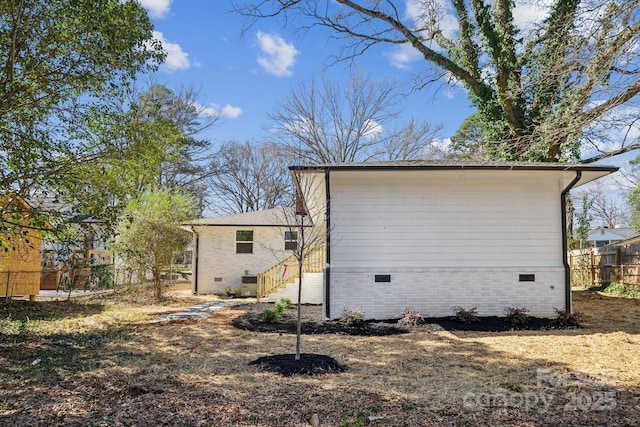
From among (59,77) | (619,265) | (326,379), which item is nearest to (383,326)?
A: (326,379)

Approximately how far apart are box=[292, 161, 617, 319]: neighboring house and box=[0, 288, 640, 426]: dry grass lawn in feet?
4.38

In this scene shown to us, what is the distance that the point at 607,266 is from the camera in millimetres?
13930

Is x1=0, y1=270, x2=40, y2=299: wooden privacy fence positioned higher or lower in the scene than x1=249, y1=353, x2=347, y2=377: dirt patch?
higher

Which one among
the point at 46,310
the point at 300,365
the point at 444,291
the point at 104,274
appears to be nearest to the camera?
the point at 300,365

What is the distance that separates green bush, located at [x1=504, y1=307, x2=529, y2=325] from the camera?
27.4ft

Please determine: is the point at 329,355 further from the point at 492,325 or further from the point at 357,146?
the point at 357,146

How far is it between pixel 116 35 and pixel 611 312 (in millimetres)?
11714

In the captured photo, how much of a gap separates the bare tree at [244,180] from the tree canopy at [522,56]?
44.8ft

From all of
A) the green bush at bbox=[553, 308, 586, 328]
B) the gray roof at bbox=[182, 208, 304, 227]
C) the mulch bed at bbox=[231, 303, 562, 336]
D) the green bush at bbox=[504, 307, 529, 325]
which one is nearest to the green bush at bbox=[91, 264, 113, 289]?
the gray roof at bbox=[182, 208, 304, 227]

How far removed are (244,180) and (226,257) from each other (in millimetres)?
13975

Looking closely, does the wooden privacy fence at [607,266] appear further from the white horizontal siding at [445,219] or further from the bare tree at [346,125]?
the bare tree at [346,125]

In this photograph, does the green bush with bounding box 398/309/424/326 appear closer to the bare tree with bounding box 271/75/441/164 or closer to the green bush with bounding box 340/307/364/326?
the green bush with bounding box 340/307/364/326

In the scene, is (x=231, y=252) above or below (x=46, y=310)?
above

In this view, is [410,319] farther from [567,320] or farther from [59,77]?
[59,77]
